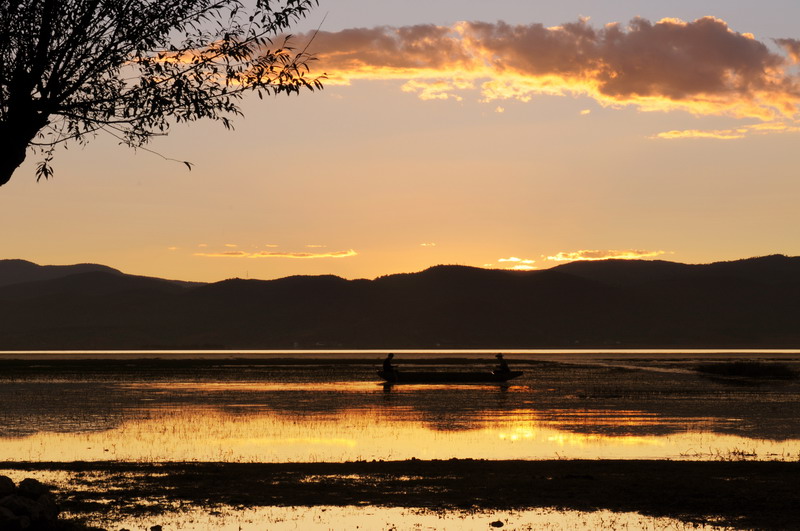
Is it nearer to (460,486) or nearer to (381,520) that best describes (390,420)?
(460,486)

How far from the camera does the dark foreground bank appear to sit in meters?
21.3

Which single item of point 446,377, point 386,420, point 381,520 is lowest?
point 386,420

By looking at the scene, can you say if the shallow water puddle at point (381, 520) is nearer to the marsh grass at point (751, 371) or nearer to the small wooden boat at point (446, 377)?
the small wooden boat at point (446, 377)

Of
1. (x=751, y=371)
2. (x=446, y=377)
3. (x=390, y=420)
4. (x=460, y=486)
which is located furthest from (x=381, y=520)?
(x=751, y=371)

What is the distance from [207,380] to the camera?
76188 mm

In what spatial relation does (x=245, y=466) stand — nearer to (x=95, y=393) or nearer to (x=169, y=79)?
(x=169, y=79)

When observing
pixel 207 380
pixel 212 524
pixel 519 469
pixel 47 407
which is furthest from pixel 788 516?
pixel 207 380

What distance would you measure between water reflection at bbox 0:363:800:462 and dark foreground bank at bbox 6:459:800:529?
3.19m

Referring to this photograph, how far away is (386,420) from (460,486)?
19.4 m

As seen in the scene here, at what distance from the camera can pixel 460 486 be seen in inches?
941

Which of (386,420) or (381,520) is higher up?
(381,520)

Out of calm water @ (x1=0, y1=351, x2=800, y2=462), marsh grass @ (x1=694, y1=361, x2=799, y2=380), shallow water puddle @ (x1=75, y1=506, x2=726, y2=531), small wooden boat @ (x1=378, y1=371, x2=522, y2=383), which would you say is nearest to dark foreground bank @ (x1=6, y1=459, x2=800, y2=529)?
shallow water puddle @ (x1=75, y1=506, x2=726, y2=531)

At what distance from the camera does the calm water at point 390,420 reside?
3216 centimetres

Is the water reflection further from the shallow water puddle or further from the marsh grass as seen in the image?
the marsh grass
